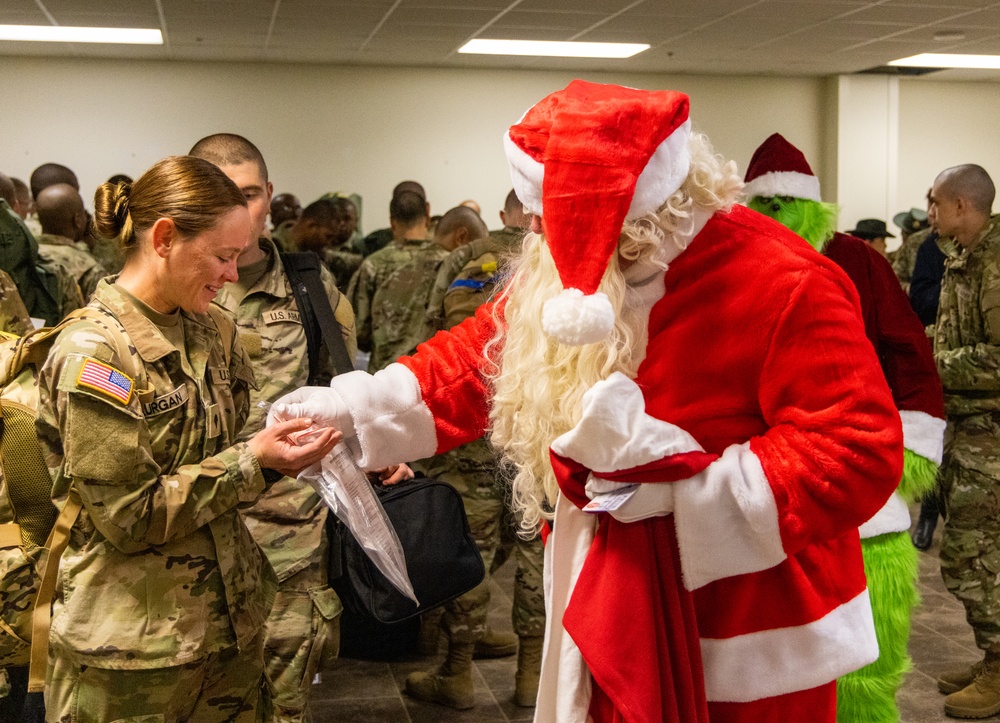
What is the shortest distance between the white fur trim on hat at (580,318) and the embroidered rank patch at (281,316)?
4.94ft

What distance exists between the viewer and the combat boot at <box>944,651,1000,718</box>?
3637 millimetres

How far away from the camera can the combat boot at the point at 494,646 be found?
4.36 metres

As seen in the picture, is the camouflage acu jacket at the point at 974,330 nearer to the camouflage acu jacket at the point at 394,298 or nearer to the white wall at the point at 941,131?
the camouflage acu jacket at the point at 394,298

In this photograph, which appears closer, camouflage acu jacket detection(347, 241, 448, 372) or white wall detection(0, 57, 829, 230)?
camouflage acu jacket detection(347, 241, 448, 372)

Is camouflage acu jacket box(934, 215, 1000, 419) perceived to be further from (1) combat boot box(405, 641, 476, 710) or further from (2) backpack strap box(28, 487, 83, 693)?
(2) backpack strap box(28, 487, 83, 693)

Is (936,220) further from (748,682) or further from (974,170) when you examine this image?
(748,682)

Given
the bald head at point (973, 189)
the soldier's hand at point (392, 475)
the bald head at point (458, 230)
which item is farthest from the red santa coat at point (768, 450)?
the bald head at point (458, 230)

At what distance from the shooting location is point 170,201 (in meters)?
1.98

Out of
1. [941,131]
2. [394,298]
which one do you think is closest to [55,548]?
[394,298]

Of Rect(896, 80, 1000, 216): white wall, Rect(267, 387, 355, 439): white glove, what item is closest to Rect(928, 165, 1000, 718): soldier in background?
Rect(267, 387, 355, 439): white glove

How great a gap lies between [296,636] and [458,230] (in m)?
2.98

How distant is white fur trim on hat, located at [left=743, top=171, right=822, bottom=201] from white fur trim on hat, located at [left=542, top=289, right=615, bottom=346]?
1.75 metres

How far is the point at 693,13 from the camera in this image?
793 centimetres

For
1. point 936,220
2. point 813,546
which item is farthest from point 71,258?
point 813,546
